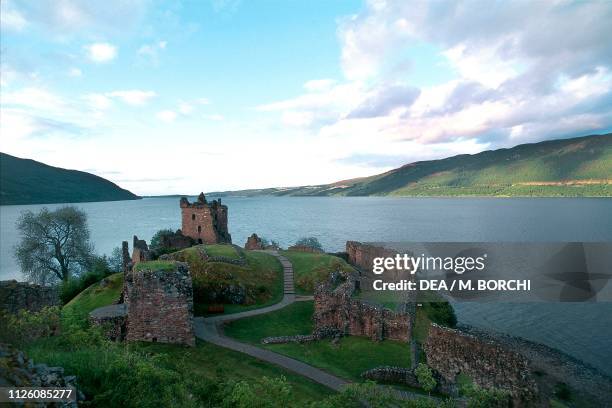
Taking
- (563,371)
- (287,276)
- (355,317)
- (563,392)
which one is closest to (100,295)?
(287,276)

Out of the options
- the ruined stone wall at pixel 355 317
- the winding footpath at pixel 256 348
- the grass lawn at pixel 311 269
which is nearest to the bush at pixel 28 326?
the winding footpath at pixel 256 348

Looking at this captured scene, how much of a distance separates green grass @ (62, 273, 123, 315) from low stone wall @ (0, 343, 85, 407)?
27.9 metres

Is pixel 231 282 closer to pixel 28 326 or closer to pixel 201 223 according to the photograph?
pixel 28 326

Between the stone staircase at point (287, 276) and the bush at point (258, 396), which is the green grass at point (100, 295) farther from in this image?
the bush at point (258, 396)

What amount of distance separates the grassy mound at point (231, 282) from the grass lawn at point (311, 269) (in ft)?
6.34

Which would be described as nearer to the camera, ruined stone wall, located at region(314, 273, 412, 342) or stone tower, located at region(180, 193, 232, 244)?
ruined stone wall, located at region(314, 273, 412, 342)

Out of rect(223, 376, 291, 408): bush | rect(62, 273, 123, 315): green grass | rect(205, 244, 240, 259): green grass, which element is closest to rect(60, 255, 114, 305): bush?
rect(62, 273, 123, 315): green grass

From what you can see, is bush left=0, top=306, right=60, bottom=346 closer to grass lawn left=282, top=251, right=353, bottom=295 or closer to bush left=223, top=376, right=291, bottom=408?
bush left=223, top=376, right=291, bottom=408

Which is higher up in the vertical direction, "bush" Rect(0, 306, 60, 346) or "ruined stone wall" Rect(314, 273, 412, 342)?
"bush" Rect(0, 306, 60, 346)

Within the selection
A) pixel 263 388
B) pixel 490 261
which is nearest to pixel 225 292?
pixel 263 388

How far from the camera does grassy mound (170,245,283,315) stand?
1292 inches

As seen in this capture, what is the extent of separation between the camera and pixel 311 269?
40.3m

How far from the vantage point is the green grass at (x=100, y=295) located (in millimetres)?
35438

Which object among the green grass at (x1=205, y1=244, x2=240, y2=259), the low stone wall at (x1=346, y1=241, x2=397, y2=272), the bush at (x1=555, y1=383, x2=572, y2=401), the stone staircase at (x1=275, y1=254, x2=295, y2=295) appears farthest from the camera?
the low stone wall at (x1=346, y1=241, x2=397, y2=272)
